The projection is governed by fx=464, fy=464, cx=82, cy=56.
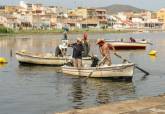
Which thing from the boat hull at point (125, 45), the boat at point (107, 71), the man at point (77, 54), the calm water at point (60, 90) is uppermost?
the man at point (77, 54)

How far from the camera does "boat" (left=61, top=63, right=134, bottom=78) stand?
25.4 metres

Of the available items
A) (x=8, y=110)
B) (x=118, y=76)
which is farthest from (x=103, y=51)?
(x=8, y=110)

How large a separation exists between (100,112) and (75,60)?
1573 cm

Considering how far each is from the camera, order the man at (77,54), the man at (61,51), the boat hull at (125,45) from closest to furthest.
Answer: the man at (77,54) < the man at (61,51) < the boat hull at (125,45)

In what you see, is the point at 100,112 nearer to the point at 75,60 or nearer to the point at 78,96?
the point at 78,96

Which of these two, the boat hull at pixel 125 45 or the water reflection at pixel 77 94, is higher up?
the water reflection at pixel 77 94

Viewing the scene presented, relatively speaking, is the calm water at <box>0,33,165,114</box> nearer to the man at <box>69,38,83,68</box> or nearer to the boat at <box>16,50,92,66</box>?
the man at <box>69,38,83,68</box>

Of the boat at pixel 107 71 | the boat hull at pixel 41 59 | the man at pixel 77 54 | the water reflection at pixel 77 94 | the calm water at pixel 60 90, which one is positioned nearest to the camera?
the calm water at pixel 60 90

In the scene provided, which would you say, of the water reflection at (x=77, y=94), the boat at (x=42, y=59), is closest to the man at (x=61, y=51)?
the boat at (x=42, y=59)

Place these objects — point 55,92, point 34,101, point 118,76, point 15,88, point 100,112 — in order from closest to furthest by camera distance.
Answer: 1. point 100,112
2. point 34,101
3. point 55,92
4. point 15,88
5. point 118,76

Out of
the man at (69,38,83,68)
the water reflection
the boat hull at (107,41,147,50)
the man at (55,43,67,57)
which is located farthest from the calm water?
the boat hull at (107,41,147,50)

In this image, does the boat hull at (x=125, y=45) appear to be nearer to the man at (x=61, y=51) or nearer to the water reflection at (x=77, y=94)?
the man at (x=61, y=51)

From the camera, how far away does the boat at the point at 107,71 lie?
2538 centimetres

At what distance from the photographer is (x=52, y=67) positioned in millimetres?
34500
